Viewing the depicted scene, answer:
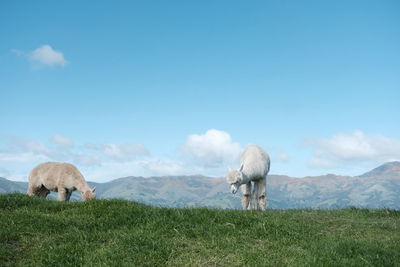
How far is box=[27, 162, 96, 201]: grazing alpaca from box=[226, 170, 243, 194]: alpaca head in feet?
23.5

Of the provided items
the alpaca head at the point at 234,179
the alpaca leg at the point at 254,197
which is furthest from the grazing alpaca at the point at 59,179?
the alpaca leg at the point at 254,197

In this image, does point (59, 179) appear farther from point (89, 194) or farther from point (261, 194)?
point (261, 194)

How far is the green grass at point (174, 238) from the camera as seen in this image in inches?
400

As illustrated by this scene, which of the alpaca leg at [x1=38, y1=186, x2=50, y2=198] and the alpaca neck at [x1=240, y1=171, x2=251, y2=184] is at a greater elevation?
the alpaca neck at [x1=240, y1=171, x2=251, y2=184]

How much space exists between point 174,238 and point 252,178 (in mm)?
9209

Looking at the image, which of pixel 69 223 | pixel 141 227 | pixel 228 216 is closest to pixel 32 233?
pixel 69 223

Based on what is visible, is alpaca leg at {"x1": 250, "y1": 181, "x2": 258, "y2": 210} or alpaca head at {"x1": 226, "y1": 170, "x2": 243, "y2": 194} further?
alpaca leg at {"x1": 250, "y1": 181, "x2": 258, "y2": 210}

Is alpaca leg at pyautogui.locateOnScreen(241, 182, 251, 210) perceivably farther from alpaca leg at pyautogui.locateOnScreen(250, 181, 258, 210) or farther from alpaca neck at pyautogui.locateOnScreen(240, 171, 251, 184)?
alpaca neck at pyautogui.locateOnScreen(240, 171, 251, 184)

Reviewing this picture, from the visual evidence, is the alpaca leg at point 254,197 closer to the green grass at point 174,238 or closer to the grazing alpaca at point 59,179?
the green grass at point 174,238

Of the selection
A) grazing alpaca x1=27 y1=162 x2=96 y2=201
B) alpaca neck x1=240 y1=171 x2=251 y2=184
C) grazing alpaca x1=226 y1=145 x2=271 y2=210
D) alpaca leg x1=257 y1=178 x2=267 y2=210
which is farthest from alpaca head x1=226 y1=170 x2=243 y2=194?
→ grazing alpaca x1=27 y1=162 x2=96 y2=201

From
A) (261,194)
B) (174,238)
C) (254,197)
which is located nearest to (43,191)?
(254,197)

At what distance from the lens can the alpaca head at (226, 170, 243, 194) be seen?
61.7 feet

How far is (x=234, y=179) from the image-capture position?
61.8 feet

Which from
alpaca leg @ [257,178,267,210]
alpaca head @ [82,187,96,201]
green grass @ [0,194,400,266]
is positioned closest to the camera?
green grass @ [0,194,400,266]
